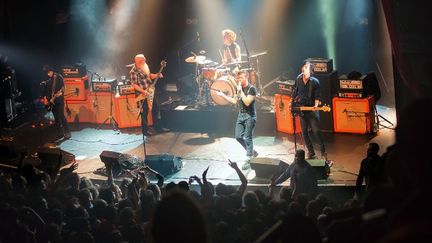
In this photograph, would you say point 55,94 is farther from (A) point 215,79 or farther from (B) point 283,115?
(B) point 283,115

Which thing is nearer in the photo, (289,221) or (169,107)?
(289,221)

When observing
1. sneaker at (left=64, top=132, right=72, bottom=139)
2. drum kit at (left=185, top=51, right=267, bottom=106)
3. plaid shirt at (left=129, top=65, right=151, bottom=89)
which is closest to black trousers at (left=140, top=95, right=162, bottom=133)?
plaid shirt at (left=129, top=65, right=151, bottom=89)

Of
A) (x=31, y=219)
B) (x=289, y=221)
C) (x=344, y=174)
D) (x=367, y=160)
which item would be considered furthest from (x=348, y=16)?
(x=289, y=221)

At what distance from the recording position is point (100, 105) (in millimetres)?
15609

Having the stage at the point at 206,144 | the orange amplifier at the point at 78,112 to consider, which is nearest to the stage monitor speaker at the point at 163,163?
the stage at the point at 206,144

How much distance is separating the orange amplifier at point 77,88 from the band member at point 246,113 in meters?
5.43

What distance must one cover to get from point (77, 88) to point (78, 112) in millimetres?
649

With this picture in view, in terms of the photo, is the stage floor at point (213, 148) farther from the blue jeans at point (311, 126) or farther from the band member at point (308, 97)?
the band member at point (308, 97)

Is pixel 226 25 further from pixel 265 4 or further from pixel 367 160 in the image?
pixel 367 160

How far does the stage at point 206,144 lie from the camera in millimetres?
11516

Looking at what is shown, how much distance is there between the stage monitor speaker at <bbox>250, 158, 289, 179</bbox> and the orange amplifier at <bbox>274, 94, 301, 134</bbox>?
2883 millimetres

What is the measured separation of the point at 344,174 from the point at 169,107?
565 centimetres

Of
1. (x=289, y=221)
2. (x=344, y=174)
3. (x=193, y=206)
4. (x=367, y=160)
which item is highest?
(x=193, y=206)

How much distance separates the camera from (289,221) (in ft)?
10.4
